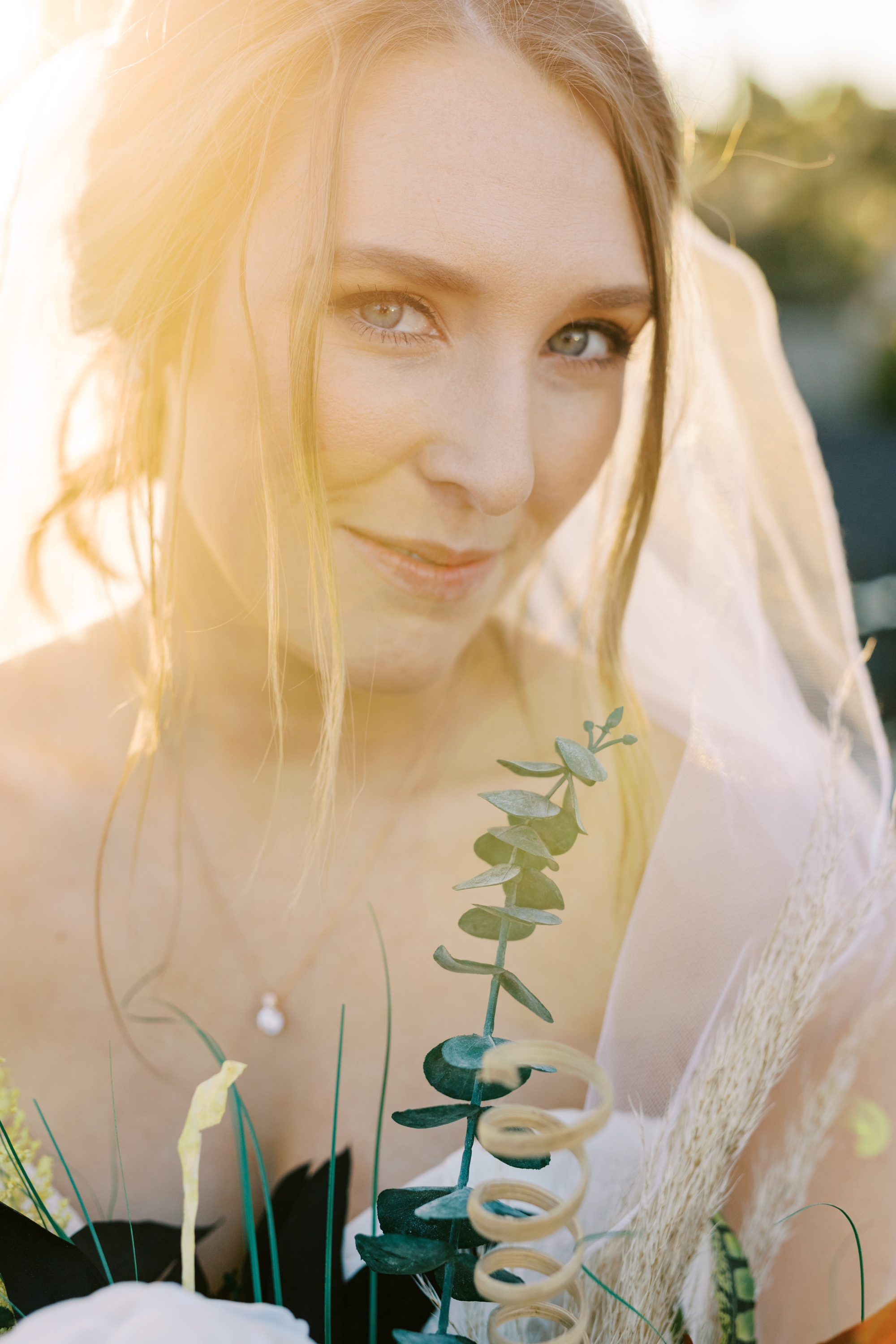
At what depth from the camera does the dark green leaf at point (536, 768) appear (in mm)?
539

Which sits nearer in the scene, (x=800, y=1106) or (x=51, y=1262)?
(x=51, y=1262)

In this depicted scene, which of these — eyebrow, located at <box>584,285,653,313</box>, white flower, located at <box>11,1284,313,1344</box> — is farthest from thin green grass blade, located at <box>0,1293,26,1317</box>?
eyebrow, located at <box>584,285,653,313</box>

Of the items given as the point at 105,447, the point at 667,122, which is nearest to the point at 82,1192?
the point at 105,447

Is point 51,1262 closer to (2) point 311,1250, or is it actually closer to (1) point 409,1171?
(2) point 311,1250

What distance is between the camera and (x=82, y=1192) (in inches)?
42.0

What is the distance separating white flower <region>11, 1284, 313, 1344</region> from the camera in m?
0.45

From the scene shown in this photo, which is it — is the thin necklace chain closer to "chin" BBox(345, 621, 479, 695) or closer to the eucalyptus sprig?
"chin" BBox(345, 621, 479, 695)

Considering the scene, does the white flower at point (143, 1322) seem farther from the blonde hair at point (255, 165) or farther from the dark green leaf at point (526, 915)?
the blonde hair at point (255, 165)

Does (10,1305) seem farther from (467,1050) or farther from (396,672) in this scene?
(396,672)

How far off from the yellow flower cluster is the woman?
30 cm

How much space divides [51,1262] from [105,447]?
41.2 inches

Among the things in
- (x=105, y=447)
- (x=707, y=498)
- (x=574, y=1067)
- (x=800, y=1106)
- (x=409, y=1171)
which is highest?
(x=105, y=447)

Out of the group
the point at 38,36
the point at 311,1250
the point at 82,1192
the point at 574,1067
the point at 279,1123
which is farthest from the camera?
the point at 38,36

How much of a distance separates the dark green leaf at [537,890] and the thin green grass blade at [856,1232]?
0.87 feet
